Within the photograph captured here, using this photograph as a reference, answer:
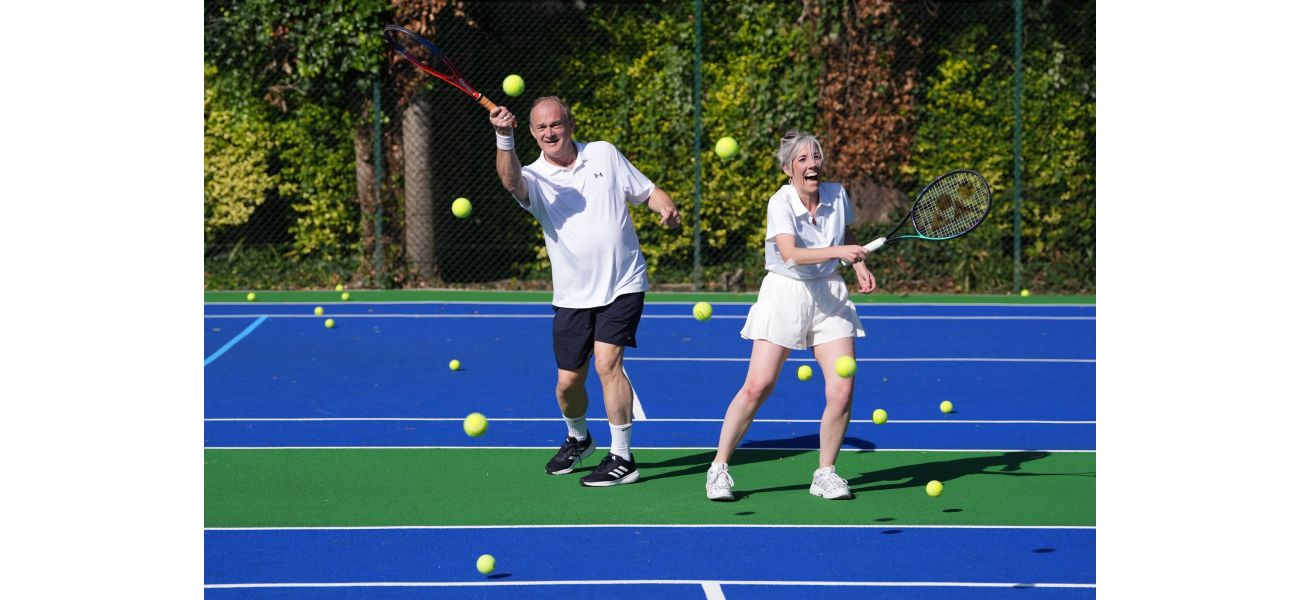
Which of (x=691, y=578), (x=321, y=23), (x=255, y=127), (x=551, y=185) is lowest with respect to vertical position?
(x=691, y=578)

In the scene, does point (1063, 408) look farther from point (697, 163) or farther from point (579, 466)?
point (697, 163)

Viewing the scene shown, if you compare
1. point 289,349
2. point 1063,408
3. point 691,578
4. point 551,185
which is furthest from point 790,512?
point 289,349

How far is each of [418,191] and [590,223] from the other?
881cm

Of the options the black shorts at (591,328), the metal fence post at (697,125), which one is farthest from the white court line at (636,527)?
the metal fence post at (697,125)

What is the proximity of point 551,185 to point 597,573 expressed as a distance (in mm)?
2048

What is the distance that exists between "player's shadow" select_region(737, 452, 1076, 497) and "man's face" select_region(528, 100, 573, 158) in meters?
1.71

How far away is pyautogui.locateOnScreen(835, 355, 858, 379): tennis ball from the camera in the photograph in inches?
239

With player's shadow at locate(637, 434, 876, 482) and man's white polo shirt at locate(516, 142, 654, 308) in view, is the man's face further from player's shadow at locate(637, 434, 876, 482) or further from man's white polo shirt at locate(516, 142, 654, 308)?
player's shadow at locate(637, 434, 876, 482)

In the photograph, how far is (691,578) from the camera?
509 cm

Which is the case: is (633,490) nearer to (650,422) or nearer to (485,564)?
(485,564)

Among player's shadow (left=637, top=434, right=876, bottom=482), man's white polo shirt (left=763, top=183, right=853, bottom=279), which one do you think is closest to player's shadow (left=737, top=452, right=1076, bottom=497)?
player's shadow (left=637, top=434, right=876, bottom=482)

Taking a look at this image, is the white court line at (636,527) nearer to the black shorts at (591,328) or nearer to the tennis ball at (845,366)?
the tennis ball at (845,366)

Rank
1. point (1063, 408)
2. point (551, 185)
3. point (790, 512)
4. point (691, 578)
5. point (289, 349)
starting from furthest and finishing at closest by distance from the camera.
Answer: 1. point (289, 349)
2. point (1063, 408)
3. point (551, 185)
4. point (790, 512)
5. point (691, 578)

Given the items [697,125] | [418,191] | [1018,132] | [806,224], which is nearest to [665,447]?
[806,224]
